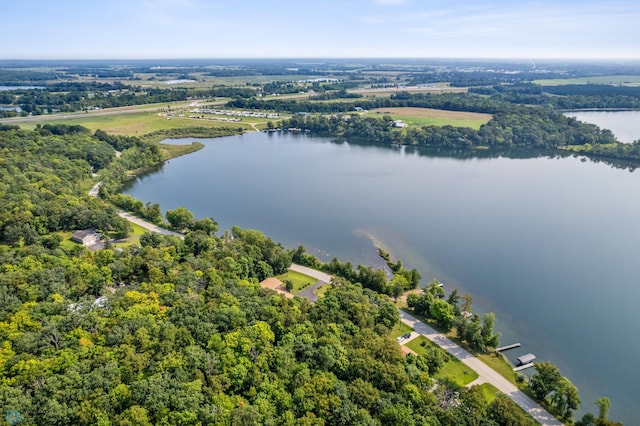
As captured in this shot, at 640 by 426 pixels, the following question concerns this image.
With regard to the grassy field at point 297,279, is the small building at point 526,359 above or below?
below

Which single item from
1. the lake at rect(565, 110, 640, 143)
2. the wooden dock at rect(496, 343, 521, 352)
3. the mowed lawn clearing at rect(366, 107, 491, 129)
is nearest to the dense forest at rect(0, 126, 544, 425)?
the wooden dock at rect(496, 343, 521, 352)

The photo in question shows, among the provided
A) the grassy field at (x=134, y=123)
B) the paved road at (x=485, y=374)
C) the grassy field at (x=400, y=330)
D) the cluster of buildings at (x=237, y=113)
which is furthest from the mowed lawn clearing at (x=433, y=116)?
the grassy field at (x=400, y=330)

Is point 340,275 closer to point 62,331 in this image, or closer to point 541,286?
point 541,286

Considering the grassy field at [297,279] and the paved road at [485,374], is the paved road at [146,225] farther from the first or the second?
the paved road at [485,374]

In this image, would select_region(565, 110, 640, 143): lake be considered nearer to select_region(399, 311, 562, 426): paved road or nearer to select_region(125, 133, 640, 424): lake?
select_region(125, 133, 640, 424): lake

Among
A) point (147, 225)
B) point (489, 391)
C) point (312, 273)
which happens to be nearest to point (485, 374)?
point (489, 391)

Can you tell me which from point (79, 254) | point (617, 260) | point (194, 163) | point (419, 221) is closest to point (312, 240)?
point (419, 221)
